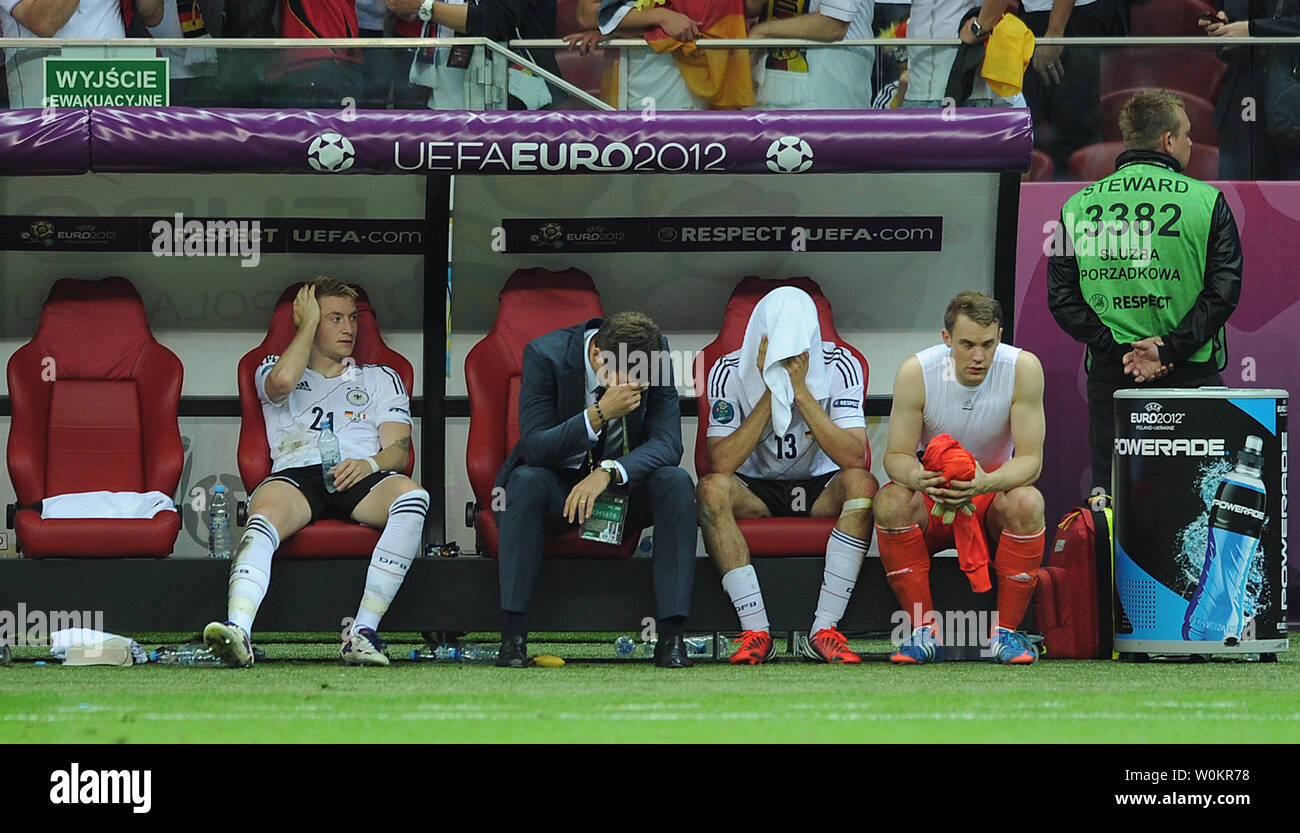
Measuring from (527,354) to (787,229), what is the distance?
1.67 meters

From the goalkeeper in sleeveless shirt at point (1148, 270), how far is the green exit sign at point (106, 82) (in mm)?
3873

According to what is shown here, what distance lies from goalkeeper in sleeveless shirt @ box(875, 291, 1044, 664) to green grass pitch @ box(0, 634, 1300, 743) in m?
0.28

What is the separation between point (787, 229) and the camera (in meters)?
7.98

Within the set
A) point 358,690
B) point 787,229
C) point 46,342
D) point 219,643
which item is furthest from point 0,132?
point 787,229

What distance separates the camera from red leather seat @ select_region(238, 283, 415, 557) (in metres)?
7.00

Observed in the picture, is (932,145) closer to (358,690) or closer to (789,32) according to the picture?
(789,32)

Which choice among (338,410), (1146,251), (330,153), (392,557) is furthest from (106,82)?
(1146,251)

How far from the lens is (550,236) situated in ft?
26.2

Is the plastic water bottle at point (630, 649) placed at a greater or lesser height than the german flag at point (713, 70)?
lesser

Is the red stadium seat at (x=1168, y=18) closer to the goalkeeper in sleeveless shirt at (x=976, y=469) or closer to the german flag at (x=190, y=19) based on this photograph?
the goalkeeper in sleeveless shirt at (x=976, y=469)

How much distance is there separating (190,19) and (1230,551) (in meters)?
5.26

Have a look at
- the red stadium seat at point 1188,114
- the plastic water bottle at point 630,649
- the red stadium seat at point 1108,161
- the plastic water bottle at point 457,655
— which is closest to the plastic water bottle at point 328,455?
the plastic water bottle at point 457,655

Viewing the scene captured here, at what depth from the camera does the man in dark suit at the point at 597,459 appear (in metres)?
6.62

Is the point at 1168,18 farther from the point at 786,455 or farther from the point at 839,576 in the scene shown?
the point at 839,576
